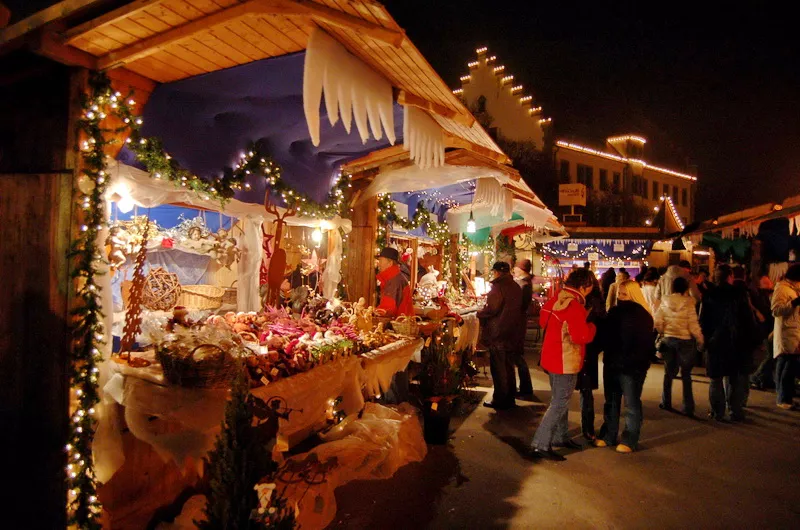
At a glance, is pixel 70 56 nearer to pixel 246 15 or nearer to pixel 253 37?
pixel 253 37

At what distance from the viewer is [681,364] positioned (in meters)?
7.03

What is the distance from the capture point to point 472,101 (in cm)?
2806

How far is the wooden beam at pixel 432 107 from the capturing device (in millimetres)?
4215

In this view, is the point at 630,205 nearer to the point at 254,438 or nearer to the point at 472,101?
the point at 472,101

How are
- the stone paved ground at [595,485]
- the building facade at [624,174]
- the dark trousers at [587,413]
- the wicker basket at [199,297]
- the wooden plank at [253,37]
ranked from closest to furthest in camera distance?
the wooden plank at [253,37]
the stone paved ground at [595,485]
the dark trousers at [587,413]
the wicker basket at [199,297]
the building facade at [624,174]

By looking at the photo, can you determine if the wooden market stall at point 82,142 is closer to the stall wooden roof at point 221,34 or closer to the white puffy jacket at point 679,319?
the stall wooden roof at point 221,34

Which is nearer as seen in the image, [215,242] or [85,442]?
[85,442]

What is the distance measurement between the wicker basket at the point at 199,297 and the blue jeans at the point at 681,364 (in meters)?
6.54

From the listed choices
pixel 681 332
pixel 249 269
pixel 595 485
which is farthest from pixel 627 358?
pixel 249 269

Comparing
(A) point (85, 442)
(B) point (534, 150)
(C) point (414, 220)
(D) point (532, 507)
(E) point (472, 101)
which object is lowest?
(D) point (532, 507)

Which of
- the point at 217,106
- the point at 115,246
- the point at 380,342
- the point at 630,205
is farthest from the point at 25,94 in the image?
the point at 630,205

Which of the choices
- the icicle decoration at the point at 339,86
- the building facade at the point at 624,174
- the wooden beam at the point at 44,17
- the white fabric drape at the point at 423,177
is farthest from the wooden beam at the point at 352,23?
the building facade at the point at 624,174

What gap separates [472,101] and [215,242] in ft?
79.3

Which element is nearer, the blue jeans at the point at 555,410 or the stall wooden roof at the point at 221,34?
the stall wooden roof at the point at 221,34
